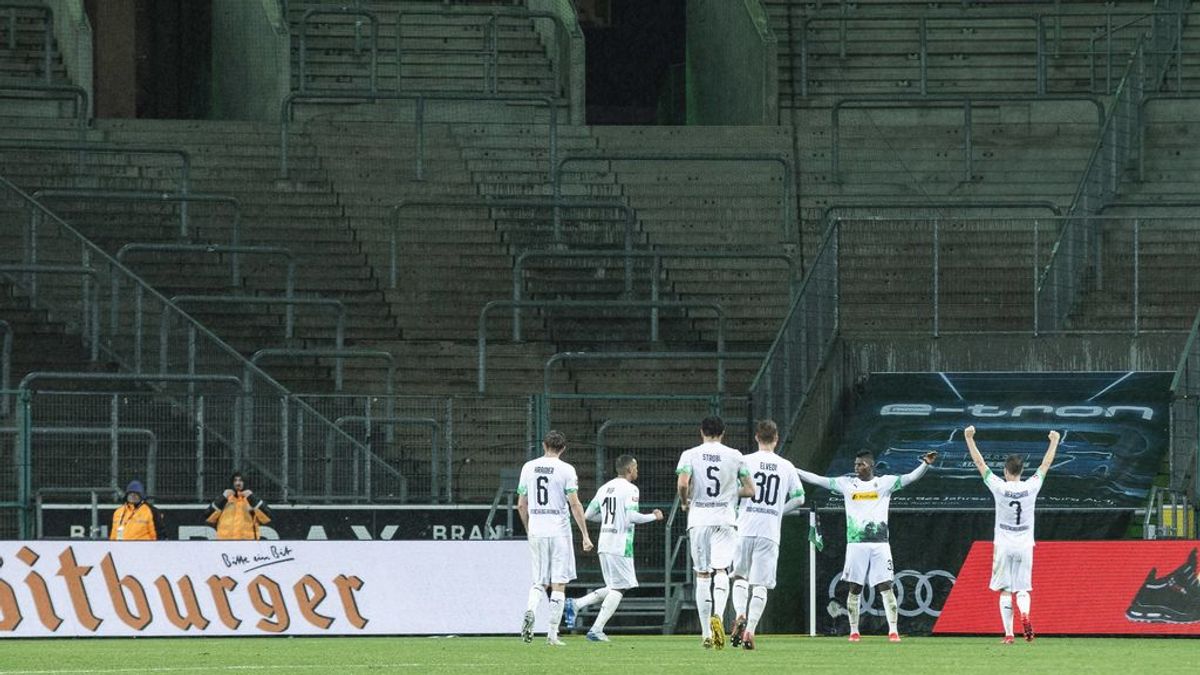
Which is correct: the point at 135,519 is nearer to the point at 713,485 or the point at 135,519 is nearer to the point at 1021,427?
the point at 713,485

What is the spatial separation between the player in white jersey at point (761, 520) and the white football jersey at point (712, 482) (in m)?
0.17

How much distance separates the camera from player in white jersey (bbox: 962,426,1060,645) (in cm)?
2147

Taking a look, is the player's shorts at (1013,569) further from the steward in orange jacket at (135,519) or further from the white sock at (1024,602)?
the steward in orange jacket at (135,519)

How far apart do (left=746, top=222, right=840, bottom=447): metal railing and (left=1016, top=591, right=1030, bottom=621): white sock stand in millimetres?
5158

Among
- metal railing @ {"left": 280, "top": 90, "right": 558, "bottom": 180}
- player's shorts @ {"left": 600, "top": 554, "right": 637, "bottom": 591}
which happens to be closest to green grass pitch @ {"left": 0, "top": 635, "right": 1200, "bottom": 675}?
player's shorts @ {"left": 600, "top": 554, "right": 637, "bottom": 591}

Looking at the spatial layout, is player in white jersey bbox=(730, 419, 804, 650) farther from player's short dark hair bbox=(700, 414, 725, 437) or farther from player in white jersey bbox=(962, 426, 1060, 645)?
player in white jersey bbox=(962, 426, 1060, 645)

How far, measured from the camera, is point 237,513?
24.4 metres

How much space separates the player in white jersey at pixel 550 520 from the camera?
20719 mm

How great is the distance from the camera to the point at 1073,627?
76.2 feet

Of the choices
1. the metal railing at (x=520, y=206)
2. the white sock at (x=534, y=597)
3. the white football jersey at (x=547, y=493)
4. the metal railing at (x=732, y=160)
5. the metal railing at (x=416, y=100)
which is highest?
the metal railing at (x=416, y=100)

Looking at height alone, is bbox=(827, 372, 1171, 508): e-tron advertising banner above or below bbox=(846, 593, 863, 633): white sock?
above

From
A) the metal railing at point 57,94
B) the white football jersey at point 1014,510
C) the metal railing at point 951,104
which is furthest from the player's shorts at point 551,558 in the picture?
the metal railing at point 57,94

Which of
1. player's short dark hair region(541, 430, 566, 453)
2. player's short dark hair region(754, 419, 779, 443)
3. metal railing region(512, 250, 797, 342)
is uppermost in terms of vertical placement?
metal railing region(512, 250, 797, 342)

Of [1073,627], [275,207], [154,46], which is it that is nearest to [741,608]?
[1073,627]
